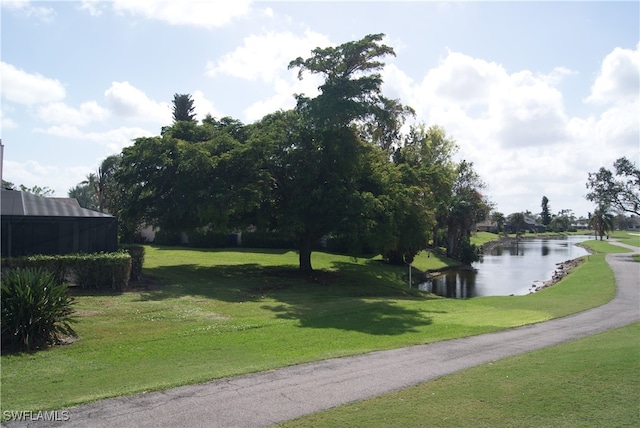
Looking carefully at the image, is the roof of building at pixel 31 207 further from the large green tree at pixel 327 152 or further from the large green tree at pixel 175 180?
the large green tree at pixel 327 152

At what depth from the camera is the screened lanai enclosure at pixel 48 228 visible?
58.7 ft

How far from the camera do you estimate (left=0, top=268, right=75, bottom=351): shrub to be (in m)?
10.6

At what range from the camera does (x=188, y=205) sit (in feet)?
79.6

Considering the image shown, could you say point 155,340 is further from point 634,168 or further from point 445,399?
point 634,168

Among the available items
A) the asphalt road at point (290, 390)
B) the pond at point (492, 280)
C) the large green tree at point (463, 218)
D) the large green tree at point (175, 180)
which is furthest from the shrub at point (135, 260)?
the large green tree at point (463, 218)

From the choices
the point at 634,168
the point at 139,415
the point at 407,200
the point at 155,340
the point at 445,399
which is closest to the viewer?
the point at 139,415

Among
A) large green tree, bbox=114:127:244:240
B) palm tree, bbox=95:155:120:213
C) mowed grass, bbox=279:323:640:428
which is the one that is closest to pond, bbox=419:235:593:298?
large green tree, bbox=114:127:244:240

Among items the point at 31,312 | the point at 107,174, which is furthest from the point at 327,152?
the point at 107,174

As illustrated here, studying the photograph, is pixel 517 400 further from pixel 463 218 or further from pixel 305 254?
pixel 463 218

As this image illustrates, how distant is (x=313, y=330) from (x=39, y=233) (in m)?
11.6

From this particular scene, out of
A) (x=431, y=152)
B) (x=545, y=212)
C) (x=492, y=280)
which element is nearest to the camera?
(x=492, y=280)

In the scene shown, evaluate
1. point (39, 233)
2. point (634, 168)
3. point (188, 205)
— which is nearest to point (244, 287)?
point (188, 205)

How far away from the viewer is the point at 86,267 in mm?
17156

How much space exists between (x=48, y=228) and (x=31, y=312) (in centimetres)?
915
